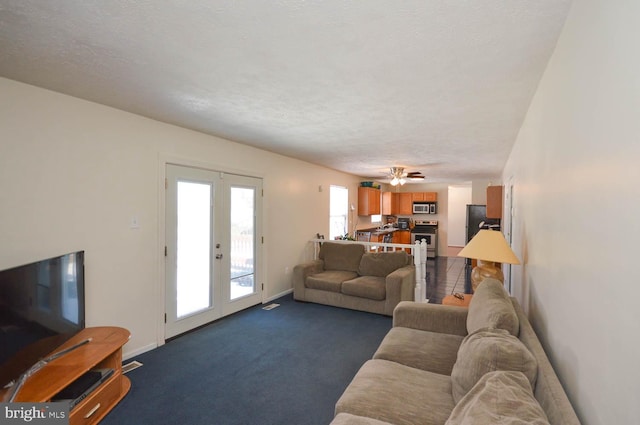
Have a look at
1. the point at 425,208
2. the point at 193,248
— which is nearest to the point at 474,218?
the point at 425,208

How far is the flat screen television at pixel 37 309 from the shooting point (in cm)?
172

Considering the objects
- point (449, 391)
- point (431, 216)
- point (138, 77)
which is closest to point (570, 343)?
point (449, 391)

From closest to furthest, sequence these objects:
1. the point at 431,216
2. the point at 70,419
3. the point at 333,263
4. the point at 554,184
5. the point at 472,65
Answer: the point at 554,184 < the point at 70,419 < the point at 472,65 < the point at 333,263 < the point at 431,216

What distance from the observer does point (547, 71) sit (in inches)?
74.2

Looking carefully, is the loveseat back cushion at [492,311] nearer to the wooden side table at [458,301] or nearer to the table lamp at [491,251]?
the table lamp at [491,251]

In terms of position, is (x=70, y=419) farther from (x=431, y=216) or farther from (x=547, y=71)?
(x=431, y=216)

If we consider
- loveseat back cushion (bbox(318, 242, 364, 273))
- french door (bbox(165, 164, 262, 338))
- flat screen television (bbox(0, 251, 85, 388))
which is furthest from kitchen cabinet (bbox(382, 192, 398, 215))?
flat screen television (bbox(0, 251, 85, 388))

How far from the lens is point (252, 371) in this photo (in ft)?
9.13

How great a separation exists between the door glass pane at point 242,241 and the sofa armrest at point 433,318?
2445 millimetres

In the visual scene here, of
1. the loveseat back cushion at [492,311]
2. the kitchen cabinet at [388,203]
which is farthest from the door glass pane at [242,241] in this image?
the kitchen cabinet at [388,203]

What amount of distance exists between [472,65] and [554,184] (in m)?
0.90

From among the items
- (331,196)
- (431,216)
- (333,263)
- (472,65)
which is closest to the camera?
(472,65)

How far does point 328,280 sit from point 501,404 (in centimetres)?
371
